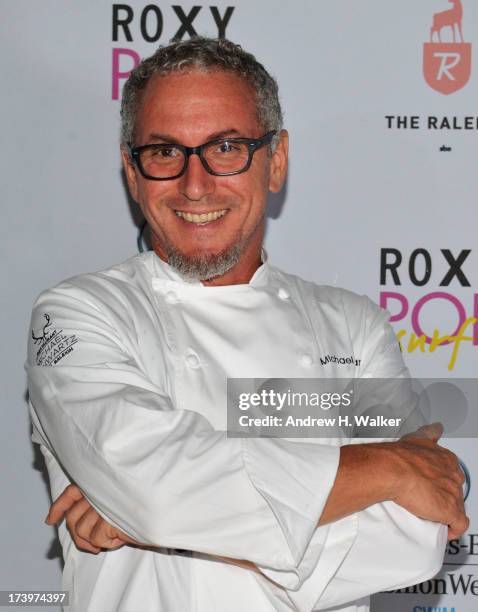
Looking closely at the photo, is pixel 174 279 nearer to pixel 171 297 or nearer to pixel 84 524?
pixel 171 297

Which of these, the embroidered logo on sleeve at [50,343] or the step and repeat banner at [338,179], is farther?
the step and repeat banner at [338,179]

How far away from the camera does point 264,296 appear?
5.56ft

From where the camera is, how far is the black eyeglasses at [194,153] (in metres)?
1.58

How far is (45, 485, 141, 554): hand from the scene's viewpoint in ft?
4.42

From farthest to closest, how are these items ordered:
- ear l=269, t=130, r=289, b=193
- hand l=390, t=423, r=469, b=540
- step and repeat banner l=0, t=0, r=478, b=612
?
step and repeat banner l=0, t=0, r=478, b=612
ear l=269, t=130, r=289, b=193
hand l=390, t=423, r=469, b=540

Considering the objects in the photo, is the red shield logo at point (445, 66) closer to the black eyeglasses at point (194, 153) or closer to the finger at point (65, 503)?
the black eyeglasses at point (194, 153)

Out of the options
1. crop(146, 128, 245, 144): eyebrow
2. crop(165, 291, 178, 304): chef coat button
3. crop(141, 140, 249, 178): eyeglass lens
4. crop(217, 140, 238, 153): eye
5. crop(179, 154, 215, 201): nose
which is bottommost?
crop(165, 291, 178, 304): chef coat button

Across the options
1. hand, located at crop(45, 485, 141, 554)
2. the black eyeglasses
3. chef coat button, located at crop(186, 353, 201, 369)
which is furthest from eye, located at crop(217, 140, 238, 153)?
hand, located at crop(45, 485, 141, 554)

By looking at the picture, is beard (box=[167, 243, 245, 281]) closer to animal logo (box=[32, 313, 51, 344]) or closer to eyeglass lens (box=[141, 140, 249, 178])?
eyeglass lens (box=[141, 140, 249, 178])

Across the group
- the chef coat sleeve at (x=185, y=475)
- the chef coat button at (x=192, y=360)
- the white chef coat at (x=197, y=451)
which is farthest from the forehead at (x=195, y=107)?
the chef coat sleeve at (x=185, y=475)

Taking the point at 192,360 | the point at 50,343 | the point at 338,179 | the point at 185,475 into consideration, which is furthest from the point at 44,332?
the point at 338,179

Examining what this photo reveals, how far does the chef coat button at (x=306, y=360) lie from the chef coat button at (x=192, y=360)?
7.5 inches

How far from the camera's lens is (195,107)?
1597mm

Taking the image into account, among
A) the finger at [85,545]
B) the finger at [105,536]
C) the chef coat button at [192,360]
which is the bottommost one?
the finger at [85,545]
